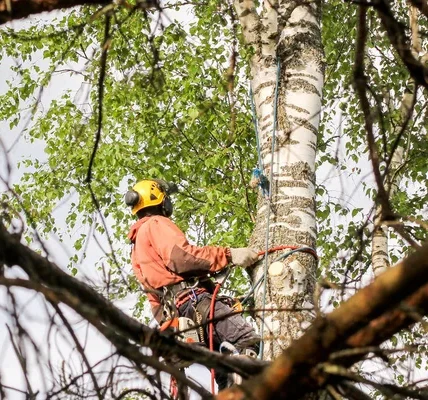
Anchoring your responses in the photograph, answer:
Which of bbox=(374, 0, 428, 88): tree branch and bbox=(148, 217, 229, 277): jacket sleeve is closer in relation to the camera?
bbox=(374, 0, 428, 88): tree branch

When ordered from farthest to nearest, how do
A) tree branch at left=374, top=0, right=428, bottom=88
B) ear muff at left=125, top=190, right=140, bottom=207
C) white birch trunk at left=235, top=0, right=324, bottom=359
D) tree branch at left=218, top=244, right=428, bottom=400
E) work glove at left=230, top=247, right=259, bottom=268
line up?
ear muff at left=125, top=190, right=140, bottom=207 → work glove at left=230, top=247, right=259, bottom=268 → white birch trunk at left=235, top=0, right=324, bottom=359 → tree branch at left=374, top=0, right=428, bottom=88 → tree branch at left=218, top=244, right=428, bottom=400

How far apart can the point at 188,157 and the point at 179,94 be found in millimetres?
643

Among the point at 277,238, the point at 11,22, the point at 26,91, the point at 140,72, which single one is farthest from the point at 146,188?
the point at 26,91

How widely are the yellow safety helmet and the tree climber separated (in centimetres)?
15

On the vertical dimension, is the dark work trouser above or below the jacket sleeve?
below

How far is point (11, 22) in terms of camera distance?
83.9 inches

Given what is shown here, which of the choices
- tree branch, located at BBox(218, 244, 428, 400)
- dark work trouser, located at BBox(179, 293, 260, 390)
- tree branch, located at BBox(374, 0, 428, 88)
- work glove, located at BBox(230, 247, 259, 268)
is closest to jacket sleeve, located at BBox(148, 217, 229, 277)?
dark work trouser, located at BBox(179, 293, 260, 390)

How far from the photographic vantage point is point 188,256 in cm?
432

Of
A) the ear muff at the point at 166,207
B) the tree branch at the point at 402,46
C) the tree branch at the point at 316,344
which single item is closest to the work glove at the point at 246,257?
the ear muff at the point at 166,207

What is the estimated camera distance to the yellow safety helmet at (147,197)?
193 inches

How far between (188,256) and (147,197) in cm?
72

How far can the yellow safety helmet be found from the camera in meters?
4.90

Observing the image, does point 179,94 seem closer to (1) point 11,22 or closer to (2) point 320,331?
(1) point 11,22

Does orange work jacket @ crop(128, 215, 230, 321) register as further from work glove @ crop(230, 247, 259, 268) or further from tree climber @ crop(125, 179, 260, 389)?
work glove @ crop(230, 247, 259, 268)
